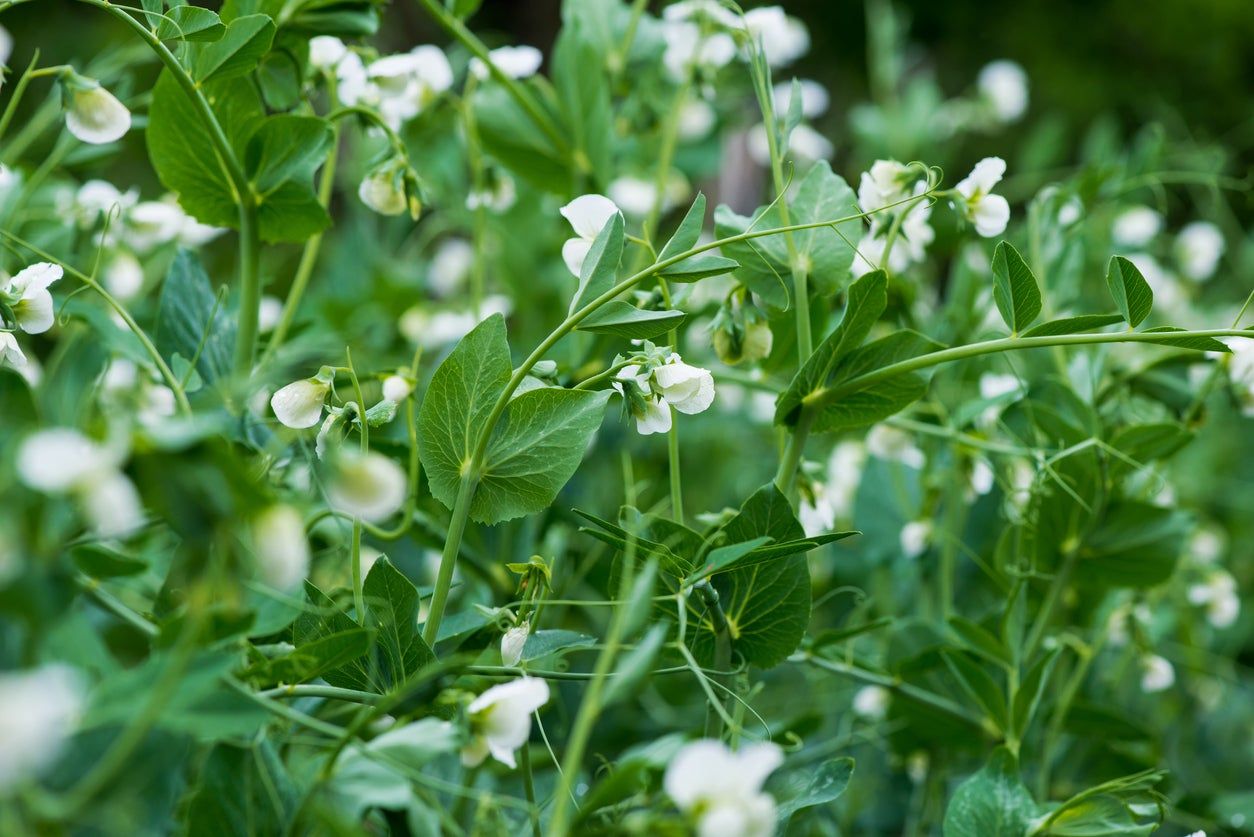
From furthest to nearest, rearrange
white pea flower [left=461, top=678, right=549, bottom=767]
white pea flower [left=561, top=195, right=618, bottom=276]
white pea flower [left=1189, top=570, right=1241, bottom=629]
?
white pea flower [left=1189, top=570, right=1241, bottom=629] < white pea flower [left=561, top=195, right=618, bottom=276] < white pea flower [left=461, top=678, right=549, bottom=767]

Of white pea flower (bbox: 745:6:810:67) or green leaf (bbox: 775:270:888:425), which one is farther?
white pea flower (bbox: 745:6:810:67)

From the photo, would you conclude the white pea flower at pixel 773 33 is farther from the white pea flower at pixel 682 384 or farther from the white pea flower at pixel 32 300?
the white pea flower at pixel 32 300

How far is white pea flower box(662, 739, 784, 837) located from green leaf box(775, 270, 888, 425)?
176mm

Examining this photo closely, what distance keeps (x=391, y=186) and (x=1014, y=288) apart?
0.28 m

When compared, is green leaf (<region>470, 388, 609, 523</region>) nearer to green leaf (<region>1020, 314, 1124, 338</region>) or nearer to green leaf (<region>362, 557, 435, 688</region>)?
green leaf (<region>362, 557, 435, 688</region>)

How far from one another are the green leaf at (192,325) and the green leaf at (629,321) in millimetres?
199

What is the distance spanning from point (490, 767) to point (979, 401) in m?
0.29

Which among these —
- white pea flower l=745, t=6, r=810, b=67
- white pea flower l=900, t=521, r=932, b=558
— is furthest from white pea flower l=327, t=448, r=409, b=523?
white pea flower l=900, t=521, r=932, b=558

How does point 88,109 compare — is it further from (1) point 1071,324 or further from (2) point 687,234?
(1) point 1071,324

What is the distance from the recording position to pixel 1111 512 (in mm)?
559

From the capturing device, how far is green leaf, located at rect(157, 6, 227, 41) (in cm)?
41

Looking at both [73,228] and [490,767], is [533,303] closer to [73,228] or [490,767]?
[73,228]

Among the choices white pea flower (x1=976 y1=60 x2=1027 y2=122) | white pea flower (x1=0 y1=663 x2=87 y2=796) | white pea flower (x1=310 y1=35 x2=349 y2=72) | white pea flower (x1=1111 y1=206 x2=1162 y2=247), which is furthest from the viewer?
white pea flower (x1=976 y1=60 x2=1027 y2=122)

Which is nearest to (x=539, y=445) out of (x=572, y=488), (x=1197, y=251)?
(x=572, y=488)
